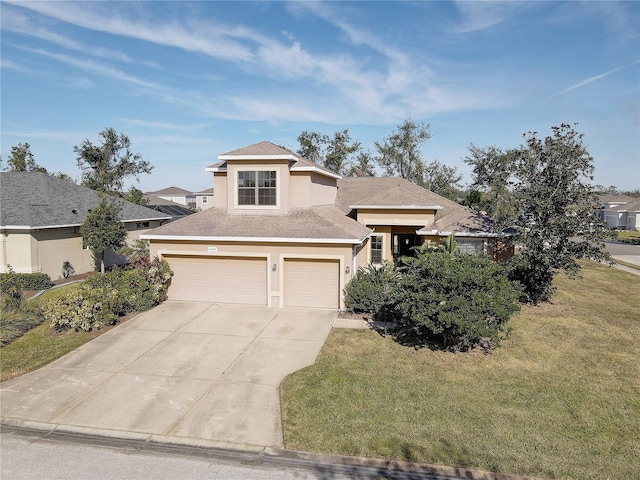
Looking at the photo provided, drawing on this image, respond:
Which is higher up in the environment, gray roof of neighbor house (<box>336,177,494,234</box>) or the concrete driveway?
gray roof of neighbor house (<box>336,177,494,234</box>)

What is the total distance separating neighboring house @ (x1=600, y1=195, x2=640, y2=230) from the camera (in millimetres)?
51703

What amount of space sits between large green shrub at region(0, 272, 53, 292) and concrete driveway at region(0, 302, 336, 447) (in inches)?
301

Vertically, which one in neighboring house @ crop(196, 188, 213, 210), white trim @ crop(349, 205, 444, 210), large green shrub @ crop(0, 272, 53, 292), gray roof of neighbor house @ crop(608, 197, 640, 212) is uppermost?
neighboring house @ crop(196, 188, 213, 210)

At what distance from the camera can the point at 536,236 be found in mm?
14672

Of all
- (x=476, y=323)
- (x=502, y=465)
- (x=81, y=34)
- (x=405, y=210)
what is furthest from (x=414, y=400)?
(x=81, y=34)

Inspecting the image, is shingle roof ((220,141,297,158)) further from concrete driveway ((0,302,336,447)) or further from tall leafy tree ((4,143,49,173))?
tall leafy tree ((4,143,49,173))

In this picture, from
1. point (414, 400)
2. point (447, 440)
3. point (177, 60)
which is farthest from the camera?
point (177, 60)

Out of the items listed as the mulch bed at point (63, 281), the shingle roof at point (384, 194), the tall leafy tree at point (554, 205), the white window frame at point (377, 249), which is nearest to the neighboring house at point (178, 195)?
the mulch bed at point (63, 281)

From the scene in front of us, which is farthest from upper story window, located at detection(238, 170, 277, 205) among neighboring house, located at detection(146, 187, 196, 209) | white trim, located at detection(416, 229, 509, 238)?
neighboring house, located at detection(146, 187, 196, 209)

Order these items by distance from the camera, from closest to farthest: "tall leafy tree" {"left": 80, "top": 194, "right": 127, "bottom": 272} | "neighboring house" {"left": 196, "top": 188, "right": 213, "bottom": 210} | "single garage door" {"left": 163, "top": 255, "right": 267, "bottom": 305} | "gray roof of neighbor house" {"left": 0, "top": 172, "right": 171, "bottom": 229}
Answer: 1. "single garage door" {"left": 163, "top": 255, "right": 267, "bottom": 305}
2. "gray roof of neighbor house" {"left": 0, "top": 172, "right": 171, "bottom": 229}
3. "tall leafy tree" {"left": 80, "top": 194, "right": 127, "bottom": 272}
4. "neighboring house" {"left": 196, "top": 188, "right": 213, "bottom": 210}

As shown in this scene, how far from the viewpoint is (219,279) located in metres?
15.5

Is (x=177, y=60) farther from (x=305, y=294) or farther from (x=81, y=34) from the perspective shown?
(x=305, y=294)

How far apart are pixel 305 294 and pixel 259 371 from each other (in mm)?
5378

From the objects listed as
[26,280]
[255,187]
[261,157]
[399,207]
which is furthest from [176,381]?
[399,207]
